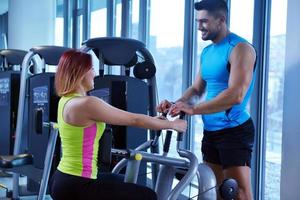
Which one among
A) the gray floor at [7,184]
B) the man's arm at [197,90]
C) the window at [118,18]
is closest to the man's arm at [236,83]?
the man's arm at [197,90]

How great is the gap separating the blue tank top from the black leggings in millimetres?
603

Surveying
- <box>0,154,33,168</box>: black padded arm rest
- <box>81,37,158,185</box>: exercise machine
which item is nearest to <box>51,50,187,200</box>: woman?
<box>0,154,33,168</box>: black padded arm rest

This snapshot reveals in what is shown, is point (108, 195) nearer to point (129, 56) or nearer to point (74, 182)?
point (74, 182)

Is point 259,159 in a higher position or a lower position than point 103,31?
lower

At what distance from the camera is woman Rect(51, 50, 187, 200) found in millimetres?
1966

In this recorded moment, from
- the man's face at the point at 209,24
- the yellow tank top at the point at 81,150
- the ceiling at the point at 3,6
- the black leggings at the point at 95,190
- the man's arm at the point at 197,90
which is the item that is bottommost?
the black leggings at the point at 95,190

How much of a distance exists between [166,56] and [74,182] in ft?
10.4

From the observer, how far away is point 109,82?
11.1 ft

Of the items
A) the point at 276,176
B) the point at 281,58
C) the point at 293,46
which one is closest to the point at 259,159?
the point at 276,176

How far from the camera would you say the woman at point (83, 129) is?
197 cm

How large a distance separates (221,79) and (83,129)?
799mm

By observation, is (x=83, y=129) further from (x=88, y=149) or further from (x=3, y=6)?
(x=3, y=6)

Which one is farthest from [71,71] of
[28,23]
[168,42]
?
[28,23]

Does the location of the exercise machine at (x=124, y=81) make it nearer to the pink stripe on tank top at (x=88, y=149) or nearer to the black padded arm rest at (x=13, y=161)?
the black padded arm rest at (x=13, y=161)
